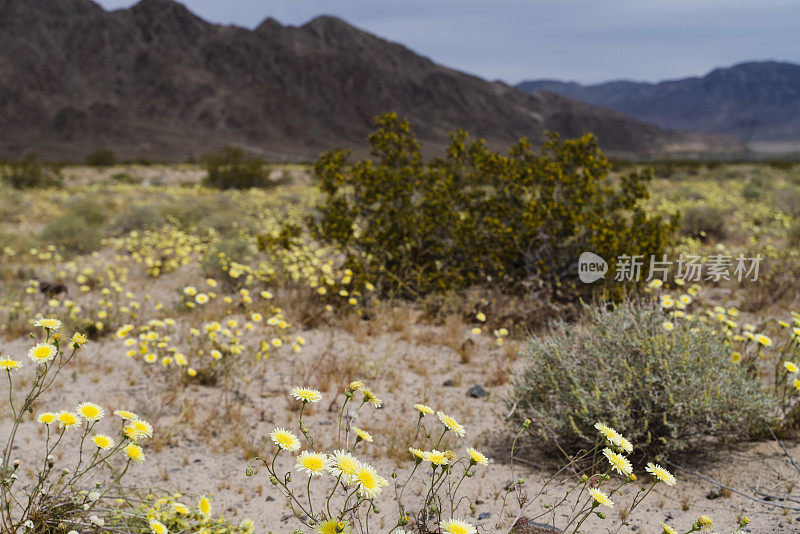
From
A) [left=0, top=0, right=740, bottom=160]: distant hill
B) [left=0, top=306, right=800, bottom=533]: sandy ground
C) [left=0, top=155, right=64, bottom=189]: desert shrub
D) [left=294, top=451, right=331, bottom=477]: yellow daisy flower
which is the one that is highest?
[left=0, top=0, right=740, bottom=160]: distant hill

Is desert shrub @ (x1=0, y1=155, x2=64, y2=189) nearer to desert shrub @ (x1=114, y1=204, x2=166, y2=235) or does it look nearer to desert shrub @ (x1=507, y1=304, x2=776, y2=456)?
desert shrub @ (x1=114, y1=204, x2=166, y2=235)

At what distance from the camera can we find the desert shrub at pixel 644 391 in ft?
8.84

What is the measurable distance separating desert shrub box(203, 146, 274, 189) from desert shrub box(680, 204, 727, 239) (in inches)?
556

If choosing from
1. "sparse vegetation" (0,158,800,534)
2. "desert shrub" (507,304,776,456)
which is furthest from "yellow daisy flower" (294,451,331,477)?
"desert shrub" (507,304,776,456)

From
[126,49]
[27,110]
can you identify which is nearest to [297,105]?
[126,49]

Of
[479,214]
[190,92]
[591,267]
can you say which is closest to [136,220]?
[479,214]

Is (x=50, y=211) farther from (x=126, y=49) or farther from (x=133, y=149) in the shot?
(x=126, y=49)

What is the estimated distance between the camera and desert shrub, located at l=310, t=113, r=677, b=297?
4965 mm

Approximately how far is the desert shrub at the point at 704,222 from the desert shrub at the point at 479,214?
15.1 feet

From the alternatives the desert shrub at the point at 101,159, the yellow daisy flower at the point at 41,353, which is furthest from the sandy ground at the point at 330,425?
the desert shrub at the point at 101,159

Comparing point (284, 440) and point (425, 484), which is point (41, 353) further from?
point (425, 484)

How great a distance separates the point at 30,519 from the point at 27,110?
342ft

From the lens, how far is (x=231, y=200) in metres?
12.3

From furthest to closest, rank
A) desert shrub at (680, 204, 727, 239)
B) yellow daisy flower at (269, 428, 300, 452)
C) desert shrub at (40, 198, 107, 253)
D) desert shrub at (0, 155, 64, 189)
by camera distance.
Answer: desert shrub at (0, 155, 64, 189) → desert shrub at (680, 204, 727, 239) → desert shrub at (40, 198, 107, 253) → yellow daisy flower at (269, 428, 300, 452)
